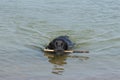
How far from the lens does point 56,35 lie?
14.1 metres

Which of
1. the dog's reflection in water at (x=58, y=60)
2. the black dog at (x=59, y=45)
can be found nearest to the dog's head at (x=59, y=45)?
the black dog at (x=59, y=45)

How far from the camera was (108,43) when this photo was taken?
43.0ft

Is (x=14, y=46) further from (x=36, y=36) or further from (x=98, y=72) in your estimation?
(x=98, y=72)

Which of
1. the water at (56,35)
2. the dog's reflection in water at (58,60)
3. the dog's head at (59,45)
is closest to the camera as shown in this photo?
the water at (56,35)

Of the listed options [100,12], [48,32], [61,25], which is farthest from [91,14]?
[48,32]

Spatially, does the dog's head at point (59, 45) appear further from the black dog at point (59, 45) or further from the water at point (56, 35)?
the water at point (56, 35)

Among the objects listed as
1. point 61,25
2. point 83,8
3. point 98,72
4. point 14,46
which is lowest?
point 98,72

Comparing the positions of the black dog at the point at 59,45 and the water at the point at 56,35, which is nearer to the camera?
the water at the point at 56,35

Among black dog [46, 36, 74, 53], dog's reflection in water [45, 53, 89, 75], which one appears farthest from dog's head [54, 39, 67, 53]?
dog's reflection in water [45, 53, 89, 75]

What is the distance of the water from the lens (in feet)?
31.3

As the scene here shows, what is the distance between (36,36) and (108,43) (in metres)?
2.99

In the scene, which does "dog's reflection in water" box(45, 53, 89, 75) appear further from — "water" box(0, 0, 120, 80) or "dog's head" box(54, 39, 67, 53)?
"dog's head" box(54, 39, 67, 53)

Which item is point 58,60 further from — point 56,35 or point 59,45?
point 56,35

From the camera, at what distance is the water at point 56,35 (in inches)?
376
